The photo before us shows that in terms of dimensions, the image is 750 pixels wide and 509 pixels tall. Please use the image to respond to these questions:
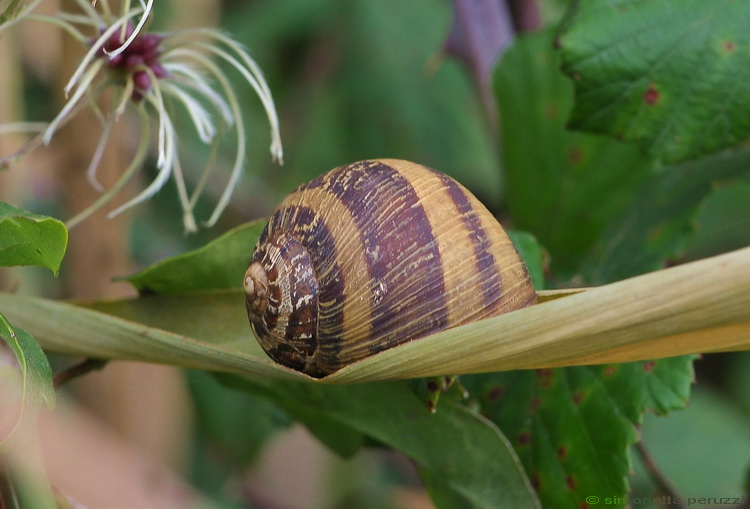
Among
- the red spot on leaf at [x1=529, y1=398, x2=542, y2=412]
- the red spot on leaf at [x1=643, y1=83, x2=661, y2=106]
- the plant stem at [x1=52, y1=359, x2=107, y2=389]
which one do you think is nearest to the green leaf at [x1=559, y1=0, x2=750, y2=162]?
the red spot on leaf at [x1=643, y1=83, x2=661, y2=106]

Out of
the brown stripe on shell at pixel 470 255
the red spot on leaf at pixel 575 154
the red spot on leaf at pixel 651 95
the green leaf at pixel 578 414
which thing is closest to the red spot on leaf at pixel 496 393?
the green leaf at pixel 578 414

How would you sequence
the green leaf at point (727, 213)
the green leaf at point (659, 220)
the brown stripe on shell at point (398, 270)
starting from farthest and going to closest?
1. the green leaf at point (727, 213)
2. the green leaf at point (659, 220)
3. the brown stripe on shell at point (398, 270)

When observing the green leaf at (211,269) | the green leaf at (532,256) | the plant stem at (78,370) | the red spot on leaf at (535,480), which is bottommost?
the red spot on leaf at (535,480)

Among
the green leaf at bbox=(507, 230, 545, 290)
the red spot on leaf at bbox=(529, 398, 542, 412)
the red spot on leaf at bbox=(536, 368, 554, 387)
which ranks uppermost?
the green leaf at bbox=(507, 230, 545, 290)

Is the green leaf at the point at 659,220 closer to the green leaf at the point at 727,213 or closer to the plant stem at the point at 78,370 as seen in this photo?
the green leaf at the point at 727,213

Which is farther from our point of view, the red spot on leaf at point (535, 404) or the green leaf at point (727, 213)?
the green leaf at point (727, 213)

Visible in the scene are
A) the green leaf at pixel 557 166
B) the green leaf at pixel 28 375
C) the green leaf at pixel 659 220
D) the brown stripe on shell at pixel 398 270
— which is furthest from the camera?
the green leaf at pixel 557 166

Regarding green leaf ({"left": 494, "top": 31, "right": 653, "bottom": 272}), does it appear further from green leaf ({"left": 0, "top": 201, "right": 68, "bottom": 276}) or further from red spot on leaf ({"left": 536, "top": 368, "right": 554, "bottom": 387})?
green leaf ({"left": 0, "top": 201, "right": 68, "bottom": 276})
